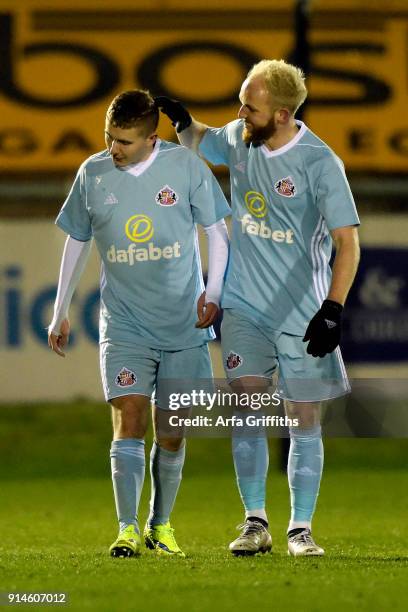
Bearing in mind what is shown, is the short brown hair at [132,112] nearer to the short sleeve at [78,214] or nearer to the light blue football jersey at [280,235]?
the short sleeve at [78,214]

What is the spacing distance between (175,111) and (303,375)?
1.37 metres

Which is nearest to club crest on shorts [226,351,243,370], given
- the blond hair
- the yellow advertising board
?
the blond hair

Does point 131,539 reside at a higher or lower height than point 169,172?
lower

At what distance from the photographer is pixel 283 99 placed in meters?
7.42

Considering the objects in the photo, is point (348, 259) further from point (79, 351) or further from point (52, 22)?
point (52, 22)

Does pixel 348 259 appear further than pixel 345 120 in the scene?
No

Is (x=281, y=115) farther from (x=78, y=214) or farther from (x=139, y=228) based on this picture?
(x=78, y=214)

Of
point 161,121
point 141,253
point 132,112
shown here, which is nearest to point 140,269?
point 141,253

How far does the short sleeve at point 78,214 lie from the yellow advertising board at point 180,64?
1200cm

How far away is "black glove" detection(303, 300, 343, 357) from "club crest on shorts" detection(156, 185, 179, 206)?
84 cm

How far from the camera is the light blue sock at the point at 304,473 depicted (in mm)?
7488

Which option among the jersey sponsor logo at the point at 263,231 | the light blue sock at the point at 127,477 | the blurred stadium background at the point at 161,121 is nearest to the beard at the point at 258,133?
the jersey sponsor logo at the point at 263,231

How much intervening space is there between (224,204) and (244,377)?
804 millimetres

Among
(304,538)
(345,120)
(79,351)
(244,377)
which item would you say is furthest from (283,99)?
(345,120)
